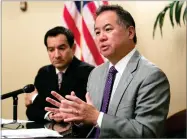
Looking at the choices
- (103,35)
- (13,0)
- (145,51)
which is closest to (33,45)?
(13,0)

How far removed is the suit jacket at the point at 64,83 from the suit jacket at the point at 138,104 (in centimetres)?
89

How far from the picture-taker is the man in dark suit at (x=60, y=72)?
2342 mm

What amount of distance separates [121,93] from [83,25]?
1.50m

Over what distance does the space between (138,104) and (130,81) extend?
0.42 feet

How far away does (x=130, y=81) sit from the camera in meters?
1.45

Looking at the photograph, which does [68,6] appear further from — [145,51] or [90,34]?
[145,51]

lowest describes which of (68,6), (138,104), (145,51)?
(138,104)

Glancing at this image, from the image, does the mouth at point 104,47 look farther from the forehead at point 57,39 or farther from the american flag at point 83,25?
the american flag at point 83,25

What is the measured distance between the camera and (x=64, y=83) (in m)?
2.40

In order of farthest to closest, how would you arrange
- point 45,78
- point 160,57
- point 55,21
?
1. point 55,21
2. point 160,57
3. point 45,78

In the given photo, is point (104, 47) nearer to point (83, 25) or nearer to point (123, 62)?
point (123, 62)

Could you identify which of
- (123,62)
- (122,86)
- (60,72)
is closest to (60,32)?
(60,72)

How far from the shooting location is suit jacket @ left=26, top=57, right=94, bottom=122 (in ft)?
7.71

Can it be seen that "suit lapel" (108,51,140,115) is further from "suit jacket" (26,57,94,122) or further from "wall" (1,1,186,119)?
"wall" (1,1,186,119)
